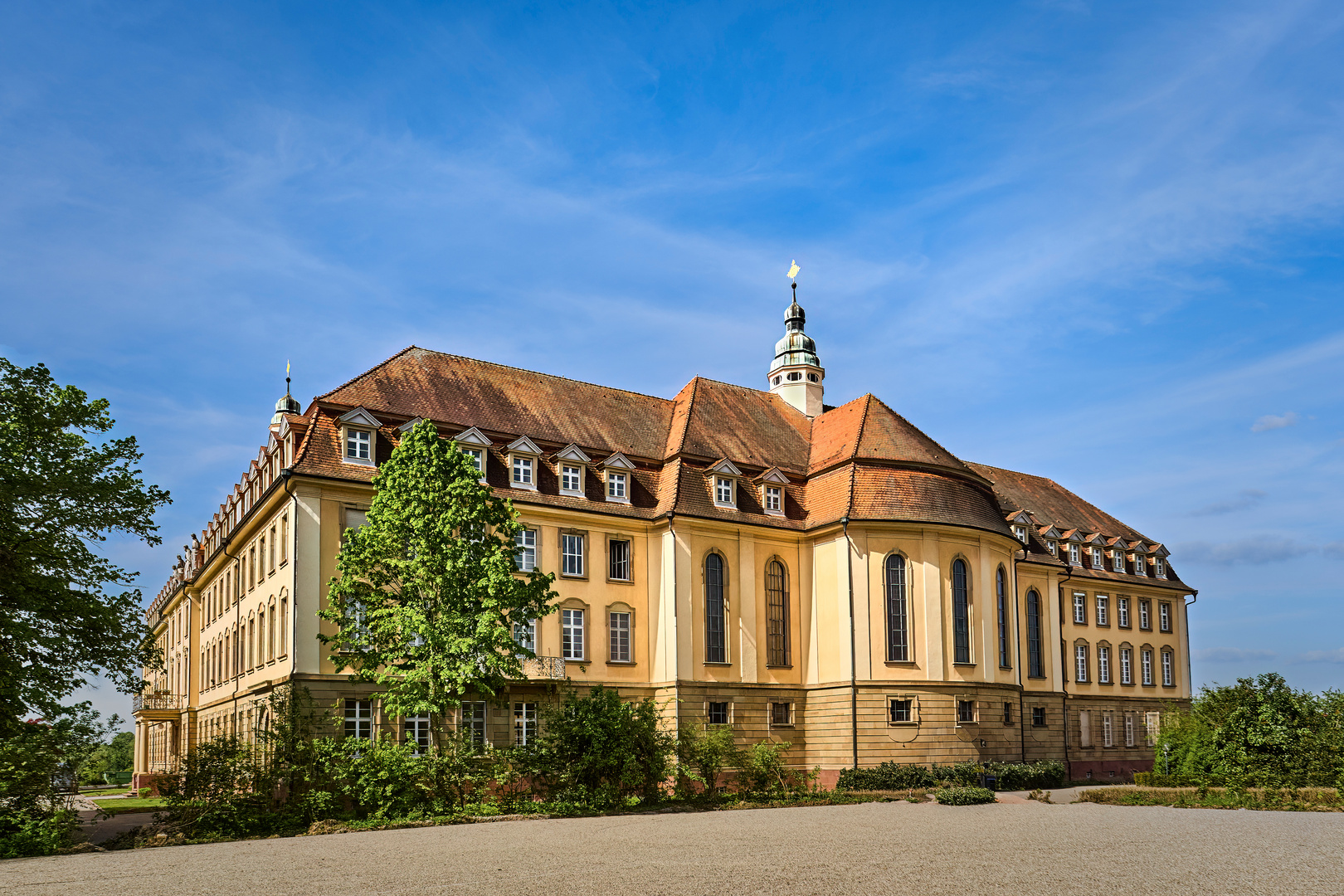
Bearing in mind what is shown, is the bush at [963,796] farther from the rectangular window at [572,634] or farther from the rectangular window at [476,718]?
the rectangular window at [476,718]

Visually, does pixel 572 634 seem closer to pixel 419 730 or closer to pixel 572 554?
pixel 572 554

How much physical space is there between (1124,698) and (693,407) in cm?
2849

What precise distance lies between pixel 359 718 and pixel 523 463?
10.0 metres

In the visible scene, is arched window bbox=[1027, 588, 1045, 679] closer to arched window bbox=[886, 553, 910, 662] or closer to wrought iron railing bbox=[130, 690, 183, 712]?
arched window bbox=[886, 553, 910, 662]

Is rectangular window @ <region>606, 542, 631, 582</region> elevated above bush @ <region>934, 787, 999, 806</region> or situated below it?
above

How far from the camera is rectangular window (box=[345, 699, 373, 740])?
3466 cm

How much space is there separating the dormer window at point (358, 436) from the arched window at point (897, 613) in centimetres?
1863

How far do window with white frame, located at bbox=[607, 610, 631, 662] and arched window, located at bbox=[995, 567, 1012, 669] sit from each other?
47.3 feet

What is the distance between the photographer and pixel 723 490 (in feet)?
143

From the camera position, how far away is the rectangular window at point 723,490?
4316 centimetres

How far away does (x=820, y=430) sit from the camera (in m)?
49.5

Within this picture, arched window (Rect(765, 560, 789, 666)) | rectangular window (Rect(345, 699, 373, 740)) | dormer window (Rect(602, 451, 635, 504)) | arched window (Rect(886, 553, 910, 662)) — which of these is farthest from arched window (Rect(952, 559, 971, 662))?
rectangular window (Rect(345, 699, 373, 740))

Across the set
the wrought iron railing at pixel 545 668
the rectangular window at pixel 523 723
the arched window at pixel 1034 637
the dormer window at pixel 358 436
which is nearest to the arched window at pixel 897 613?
the arched window at pixel 1034 637

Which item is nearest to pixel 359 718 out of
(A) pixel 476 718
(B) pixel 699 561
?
(A) pixel 476 718
